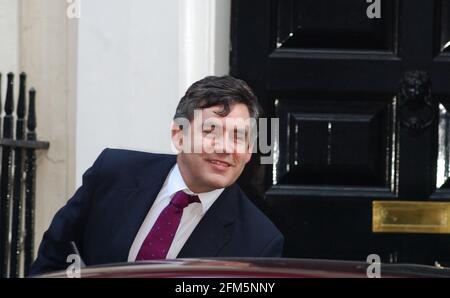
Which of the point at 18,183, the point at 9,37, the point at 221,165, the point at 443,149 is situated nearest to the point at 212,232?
the point at 221,165

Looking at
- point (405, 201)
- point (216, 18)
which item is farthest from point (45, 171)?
point (405, 201)

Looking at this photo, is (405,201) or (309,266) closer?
(309,266)

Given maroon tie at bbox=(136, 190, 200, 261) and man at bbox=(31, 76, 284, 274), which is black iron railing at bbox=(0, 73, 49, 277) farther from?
maroon tie at bbox=(136, 190, 200, 261)

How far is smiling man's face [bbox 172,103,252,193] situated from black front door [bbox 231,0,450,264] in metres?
2.24

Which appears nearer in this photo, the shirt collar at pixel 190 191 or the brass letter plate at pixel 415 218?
the shirt collar at pixel 190 191

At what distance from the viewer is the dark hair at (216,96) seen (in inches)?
163

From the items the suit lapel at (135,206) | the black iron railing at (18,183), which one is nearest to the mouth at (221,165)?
the suit lapel at (135,206)

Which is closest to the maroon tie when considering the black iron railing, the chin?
the chin

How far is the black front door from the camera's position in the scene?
639cm

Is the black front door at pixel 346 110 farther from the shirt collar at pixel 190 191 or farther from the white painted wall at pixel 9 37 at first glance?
the shirt collar at pixel 190 191

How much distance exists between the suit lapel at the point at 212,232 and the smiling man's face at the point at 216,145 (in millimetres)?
95

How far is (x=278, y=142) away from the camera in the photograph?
6414 mm
